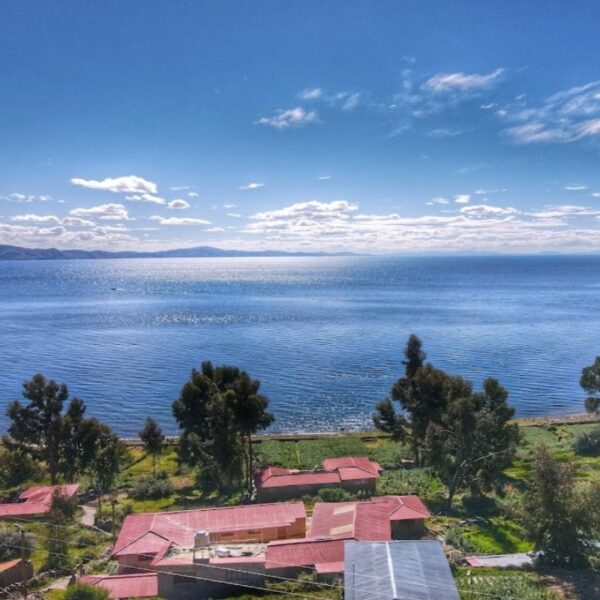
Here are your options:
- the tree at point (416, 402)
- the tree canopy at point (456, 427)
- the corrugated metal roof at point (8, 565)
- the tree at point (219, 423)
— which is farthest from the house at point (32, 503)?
the tree at point (416, 402)

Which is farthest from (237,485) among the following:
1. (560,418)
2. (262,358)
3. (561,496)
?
(262,358)

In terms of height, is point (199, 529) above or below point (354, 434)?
above

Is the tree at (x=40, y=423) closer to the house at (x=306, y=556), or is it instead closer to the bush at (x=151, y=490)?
the bush at (x=151, y=490)

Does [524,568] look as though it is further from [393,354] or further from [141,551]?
[393,354]

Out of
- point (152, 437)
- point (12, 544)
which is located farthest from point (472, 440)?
point (12, 544)

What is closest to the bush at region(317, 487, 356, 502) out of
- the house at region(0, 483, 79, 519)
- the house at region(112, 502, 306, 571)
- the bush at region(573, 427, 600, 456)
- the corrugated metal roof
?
the house at region(112, 502, 306, 571)

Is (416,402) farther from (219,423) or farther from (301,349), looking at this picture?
(301,349)
